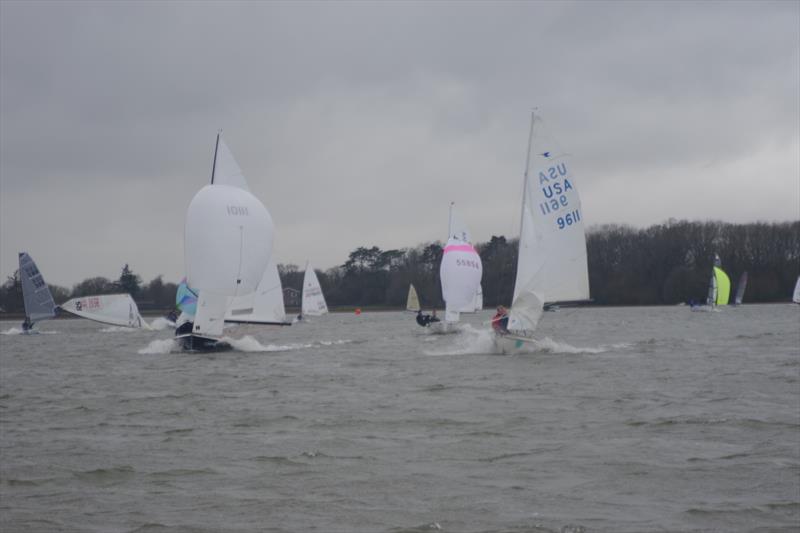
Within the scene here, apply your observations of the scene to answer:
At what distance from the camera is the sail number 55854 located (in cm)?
2080

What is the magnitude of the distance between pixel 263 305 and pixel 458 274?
7888 millimetres

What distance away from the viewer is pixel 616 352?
21.4 meters

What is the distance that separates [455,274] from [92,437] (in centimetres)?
2255

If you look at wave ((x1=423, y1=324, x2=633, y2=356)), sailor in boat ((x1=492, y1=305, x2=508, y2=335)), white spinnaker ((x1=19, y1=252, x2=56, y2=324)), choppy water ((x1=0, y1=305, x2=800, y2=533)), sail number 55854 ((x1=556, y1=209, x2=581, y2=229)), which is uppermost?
sail number 55854 ((x1=556, y1=209, x2=581, y2=229))

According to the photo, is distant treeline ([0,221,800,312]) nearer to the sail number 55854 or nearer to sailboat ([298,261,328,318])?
sailboat ([298,261,328,318])

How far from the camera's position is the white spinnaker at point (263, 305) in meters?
25.7

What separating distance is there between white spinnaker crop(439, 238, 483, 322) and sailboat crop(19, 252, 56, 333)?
68.8 ft

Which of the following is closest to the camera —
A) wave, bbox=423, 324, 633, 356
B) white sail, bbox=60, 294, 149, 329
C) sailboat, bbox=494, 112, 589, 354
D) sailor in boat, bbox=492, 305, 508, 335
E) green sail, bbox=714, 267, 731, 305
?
sailboat, bbox=494, 112, 589, 354

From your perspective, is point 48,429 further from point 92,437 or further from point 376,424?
point 376,424

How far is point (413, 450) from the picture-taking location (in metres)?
8.84

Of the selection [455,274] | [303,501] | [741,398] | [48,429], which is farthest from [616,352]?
[303,501]

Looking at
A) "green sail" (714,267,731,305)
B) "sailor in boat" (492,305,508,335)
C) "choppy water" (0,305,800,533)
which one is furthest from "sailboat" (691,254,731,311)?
"choppy water" (0,305,800,533)

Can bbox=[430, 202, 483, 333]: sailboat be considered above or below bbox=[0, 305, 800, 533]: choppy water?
above

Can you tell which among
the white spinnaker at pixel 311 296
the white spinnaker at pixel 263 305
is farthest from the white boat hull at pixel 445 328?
the white spinnaker at pixel 311 296
